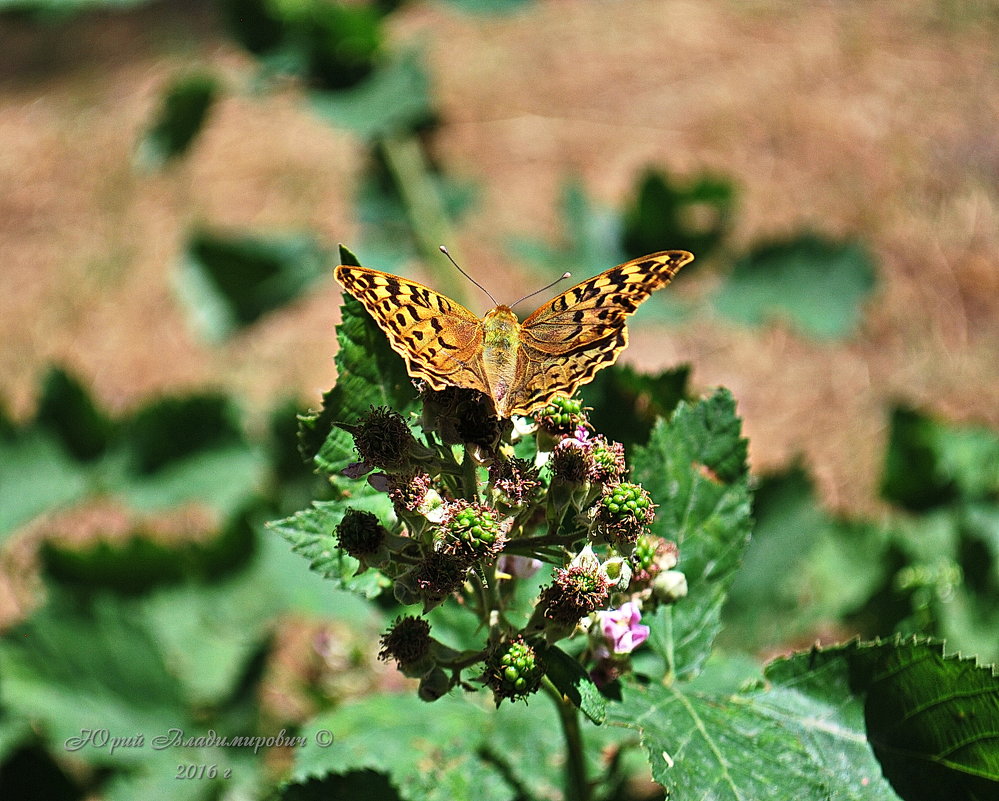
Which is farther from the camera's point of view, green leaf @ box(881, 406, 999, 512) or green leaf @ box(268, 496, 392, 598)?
green leaf @ box(881, 406, 999, 512)

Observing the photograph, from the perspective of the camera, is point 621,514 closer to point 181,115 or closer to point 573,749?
point 573,749

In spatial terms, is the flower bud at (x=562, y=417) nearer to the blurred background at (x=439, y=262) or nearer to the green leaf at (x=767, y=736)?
the green leaf at (x=767, y=736)

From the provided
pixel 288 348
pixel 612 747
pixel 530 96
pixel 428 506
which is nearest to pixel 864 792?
pixel 612 747

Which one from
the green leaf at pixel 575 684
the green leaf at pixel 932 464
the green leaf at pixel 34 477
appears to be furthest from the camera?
the green leaf at pixel 34 477

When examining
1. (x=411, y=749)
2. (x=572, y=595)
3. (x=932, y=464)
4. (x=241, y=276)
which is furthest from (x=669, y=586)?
(x=241, y=276)

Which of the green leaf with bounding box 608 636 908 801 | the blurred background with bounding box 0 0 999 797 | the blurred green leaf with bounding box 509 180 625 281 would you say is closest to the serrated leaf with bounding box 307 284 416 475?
the green leaf with bounding box 608 636 908 801

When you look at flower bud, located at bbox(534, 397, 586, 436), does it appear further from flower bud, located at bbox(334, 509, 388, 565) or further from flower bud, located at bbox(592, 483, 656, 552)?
flower bud, located at bbox(334, 509, 388, 565)

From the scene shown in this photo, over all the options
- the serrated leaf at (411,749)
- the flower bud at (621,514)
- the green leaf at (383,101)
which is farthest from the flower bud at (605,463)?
the green leaf at (383,101)
